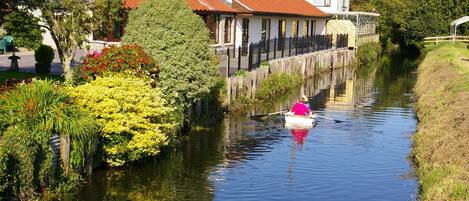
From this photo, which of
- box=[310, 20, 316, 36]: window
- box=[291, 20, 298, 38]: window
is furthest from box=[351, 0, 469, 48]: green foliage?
box=[291, 20, 298, 38]: window

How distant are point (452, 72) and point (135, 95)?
23527mm

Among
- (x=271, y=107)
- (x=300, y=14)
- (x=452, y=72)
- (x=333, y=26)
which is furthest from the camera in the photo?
(x=333, y=26)

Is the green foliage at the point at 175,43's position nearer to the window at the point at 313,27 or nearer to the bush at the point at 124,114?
the bush at the point at 124,114

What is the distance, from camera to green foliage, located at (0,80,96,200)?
50.6ft

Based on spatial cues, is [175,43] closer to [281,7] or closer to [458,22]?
[281,7]

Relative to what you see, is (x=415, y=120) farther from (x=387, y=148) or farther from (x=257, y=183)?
(x=257, y=183)

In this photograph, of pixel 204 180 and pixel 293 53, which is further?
pixel 293 53

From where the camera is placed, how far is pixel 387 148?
84.9 feet

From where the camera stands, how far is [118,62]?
22562 millimetres

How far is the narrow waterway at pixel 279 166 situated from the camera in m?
19.1

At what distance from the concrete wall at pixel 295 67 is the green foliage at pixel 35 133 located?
46.5 feet

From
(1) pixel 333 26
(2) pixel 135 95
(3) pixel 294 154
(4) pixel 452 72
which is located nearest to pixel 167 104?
(2) pixel 135 95

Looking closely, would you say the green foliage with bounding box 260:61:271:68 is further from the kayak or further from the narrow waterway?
the kayak

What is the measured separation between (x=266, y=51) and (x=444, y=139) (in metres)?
22.4
